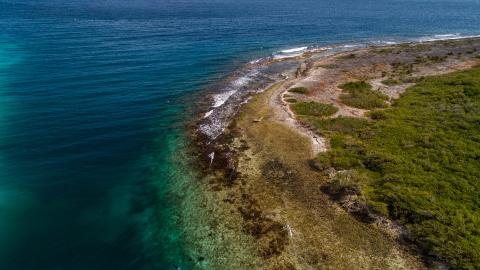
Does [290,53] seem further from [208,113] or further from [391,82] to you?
[208,113]

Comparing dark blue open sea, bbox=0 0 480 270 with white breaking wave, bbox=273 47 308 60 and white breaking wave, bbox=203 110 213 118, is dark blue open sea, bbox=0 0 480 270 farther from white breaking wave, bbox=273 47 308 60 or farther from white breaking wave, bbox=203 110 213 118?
white breaking wave, bbox=273 47 308 60

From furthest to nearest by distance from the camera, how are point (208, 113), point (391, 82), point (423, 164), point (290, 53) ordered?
point (290, 53)
point (391, 82)
point (208, 113)
point (423, 164)

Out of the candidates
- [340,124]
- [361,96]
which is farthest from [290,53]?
[340,124]

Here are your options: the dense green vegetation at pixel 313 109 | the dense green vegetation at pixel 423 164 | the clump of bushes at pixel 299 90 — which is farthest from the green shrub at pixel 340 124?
the clump of bushes at pixel 299 90

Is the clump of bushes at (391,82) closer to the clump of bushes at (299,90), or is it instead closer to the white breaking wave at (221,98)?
the clump of bushes at (299,90)

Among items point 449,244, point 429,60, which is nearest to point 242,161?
point 449,244

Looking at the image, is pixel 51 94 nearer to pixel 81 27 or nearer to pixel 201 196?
pixel 201 196
